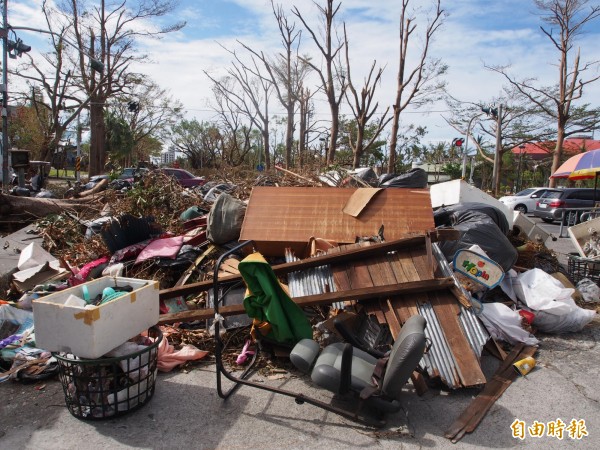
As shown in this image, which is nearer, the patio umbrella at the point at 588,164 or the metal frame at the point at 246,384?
the metal frame at the point at 246,384

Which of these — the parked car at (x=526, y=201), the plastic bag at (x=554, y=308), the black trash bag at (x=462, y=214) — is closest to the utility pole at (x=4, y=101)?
the black trash bag at (x=462, y=214)

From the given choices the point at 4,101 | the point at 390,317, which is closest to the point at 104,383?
the point at 390,317

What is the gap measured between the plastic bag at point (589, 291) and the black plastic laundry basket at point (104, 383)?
5.10 meters

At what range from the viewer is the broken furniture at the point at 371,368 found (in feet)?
7.97

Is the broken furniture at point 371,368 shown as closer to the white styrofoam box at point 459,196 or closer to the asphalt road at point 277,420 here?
the asphalt road at point 277,420

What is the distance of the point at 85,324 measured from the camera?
8.34ft

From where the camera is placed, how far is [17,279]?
4.88 m

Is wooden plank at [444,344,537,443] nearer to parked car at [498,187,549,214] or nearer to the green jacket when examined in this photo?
the green jacket

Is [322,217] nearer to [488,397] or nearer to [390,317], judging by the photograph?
[390,317]

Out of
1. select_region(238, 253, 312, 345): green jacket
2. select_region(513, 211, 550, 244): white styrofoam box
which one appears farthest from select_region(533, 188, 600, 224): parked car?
select_region(238, 253, 312, 345): green jacket

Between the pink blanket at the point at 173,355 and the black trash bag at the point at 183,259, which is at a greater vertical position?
the black trash bag at the point at 183,259

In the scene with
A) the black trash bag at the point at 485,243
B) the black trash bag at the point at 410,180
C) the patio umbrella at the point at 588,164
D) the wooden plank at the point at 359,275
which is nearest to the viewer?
the wooden plank at the point at 359,275

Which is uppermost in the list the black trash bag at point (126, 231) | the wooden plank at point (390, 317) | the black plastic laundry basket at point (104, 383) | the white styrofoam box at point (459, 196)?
the white styrofoam box at point (459, 196)

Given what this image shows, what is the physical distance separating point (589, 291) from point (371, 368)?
3960mm
